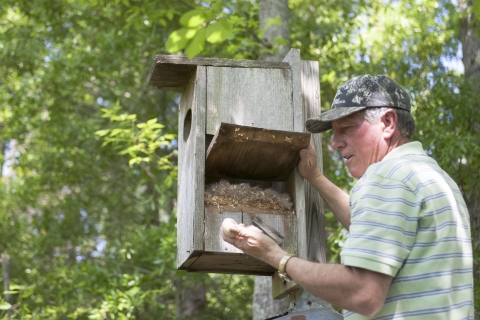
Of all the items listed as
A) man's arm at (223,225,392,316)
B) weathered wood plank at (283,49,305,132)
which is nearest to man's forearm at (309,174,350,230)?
weathered wood plank at (283,49,305,132)

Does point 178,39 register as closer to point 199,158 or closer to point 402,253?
point 199,158

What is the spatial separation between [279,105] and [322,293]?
1.32 meters

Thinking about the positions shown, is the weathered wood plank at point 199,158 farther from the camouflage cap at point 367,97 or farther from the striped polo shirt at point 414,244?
the striped polo shirt at point 414,244

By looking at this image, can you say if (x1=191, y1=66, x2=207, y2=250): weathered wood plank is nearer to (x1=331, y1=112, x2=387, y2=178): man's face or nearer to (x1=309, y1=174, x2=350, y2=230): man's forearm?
(x1=309, y1=174, x2=350, y2=230): man's forearm

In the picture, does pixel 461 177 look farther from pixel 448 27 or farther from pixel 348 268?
pixel 348 268

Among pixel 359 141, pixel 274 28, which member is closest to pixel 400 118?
pixel 359 141

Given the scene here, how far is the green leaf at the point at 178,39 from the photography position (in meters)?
2.43

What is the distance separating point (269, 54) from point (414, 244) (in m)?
4.23

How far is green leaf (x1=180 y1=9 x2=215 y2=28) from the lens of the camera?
2.50 metres

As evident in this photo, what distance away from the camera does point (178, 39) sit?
244 cm

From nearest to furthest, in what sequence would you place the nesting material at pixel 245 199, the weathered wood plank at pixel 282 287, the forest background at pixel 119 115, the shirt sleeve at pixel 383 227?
the shirt sleeve at pixel 383 227, the weathered wood plank at pixel 282 287, the nesting material at pixel 245 199, the forest background at pixel 119 115

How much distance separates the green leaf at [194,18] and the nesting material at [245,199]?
30.0 inches

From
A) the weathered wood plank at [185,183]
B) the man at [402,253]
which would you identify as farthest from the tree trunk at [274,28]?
the man at [402,253]

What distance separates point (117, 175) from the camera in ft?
32.0
